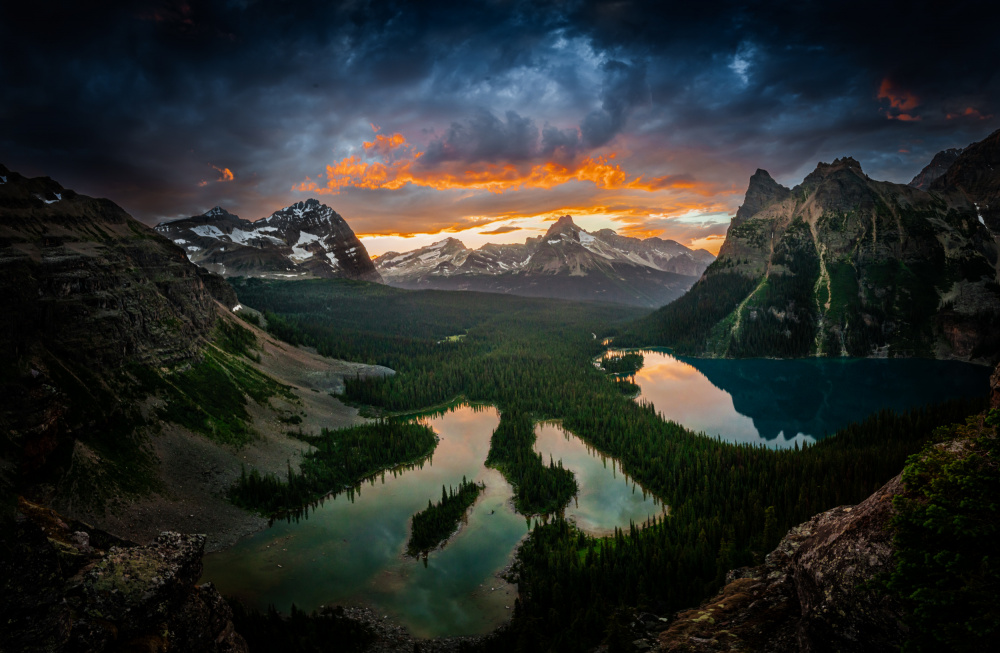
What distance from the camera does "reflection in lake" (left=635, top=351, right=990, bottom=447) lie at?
71.8 m

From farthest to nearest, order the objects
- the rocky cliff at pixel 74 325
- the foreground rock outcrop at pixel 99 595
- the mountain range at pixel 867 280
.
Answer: the mountain range at pixel 867 280, the rocky cliff at pixel 74 325, the foreground rock outcrop at pixel 99 595

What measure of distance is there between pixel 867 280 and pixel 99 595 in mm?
171609

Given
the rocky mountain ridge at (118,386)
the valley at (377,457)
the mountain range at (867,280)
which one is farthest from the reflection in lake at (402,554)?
the mountain range at (867,280)

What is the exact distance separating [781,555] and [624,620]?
347 inches

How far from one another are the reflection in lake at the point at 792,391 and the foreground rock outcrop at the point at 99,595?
64.9 metres

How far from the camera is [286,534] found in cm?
3922

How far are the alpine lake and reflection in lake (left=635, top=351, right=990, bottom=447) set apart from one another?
0.51 meters

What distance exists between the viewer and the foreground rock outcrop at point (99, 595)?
1450 centimetres

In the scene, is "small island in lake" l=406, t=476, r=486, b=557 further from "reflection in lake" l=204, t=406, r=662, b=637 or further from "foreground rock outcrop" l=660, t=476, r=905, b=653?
"foreground rock outcrop" l=660, t=476, r=905, b=653

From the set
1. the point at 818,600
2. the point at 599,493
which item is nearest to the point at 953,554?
the point at 818,600

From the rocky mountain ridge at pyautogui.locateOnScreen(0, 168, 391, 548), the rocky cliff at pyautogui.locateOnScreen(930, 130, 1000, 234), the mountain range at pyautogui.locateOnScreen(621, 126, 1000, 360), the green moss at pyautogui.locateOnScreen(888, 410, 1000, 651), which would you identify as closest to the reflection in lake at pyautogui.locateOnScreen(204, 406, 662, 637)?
the rocky mountain ridge at pyautogui.locateOnScreen(0, 168, 391, 548)

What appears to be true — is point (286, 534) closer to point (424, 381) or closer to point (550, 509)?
point (550, 509)

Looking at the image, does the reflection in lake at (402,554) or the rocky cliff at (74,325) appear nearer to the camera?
the reflection in lake at (402,554)

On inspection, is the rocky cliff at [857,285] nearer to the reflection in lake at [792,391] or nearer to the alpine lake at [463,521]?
the reflection in lake at [792,391]
